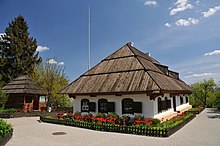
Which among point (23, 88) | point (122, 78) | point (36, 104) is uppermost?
point (122, 78)

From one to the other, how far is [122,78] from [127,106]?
9.52 ft

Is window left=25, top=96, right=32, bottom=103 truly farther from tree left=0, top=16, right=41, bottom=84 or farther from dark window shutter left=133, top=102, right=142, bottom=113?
dark window shutter left=133, top=102, right=142, bottom=113

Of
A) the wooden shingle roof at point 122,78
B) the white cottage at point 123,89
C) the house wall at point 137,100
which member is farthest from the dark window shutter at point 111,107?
the wooden shingle roof at point 122,78

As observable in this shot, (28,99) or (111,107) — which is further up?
(28,99)

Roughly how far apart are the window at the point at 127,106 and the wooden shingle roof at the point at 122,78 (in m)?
1.23

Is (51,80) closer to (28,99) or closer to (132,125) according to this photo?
(28,99)

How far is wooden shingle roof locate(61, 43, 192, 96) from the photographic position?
632 inches

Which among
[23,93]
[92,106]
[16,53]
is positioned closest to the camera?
[92,106]

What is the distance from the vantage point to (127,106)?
1716 cm

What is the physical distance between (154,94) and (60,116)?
10364 millimetres

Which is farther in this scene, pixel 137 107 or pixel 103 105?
pixel 103 105

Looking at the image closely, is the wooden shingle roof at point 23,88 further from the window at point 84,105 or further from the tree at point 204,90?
the tree at point 204,90

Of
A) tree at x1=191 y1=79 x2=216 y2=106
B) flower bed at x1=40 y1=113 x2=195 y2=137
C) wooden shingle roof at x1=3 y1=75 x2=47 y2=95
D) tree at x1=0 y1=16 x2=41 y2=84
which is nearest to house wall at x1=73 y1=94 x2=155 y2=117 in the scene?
flower bed at x1=40 y1=113 x2=195 y2=137

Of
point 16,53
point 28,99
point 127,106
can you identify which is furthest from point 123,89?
point 16,53
